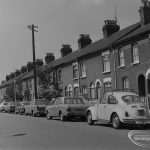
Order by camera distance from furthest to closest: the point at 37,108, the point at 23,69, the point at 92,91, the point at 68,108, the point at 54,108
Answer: the point at 23,69
the point at 92,91
the point at 37,108
the point at 54,108
the point at 68,108

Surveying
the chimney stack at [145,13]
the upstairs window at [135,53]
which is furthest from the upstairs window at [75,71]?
the upstairs window at [135,53]

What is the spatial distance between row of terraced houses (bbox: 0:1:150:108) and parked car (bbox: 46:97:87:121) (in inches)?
226

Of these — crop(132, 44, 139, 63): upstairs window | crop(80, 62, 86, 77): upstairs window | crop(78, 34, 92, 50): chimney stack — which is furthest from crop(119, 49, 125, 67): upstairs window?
crop(78, 34, 92, 50): chimney stack

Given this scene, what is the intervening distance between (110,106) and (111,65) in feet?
46.8

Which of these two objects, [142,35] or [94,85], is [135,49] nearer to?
[142,35]

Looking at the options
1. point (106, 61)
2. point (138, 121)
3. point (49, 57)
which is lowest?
point (138, 121)

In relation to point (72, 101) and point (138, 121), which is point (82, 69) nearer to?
point (72, 101)

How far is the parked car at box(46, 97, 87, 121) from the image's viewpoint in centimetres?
2350

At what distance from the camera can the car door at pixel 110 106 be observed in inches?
692

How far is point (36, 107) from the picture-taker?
3180 centimetres

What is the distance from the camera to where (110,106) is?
17.8 meters

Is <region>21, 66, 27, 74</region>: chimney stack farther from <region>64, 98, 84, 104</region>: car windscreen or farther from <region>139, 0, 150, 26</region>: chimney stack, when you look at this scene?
<region>64, 98, 84, 104</region>: car windscreen

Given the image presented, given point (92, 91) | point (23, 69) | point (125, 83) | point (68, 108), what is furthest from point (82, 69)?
point (23, 69)

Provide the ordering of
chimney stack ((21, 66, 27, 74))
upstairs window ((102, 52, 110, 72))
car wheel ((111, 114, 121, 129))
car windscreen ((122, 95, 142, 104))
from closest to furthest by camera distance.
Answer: car wheel ((111, 114, 121, 129)) → car windscreen ((122, 95, 142, 104)) → upstairs window ((102, 52, 110, 72)) → chimney stack ((21, 66, 27, 74))
